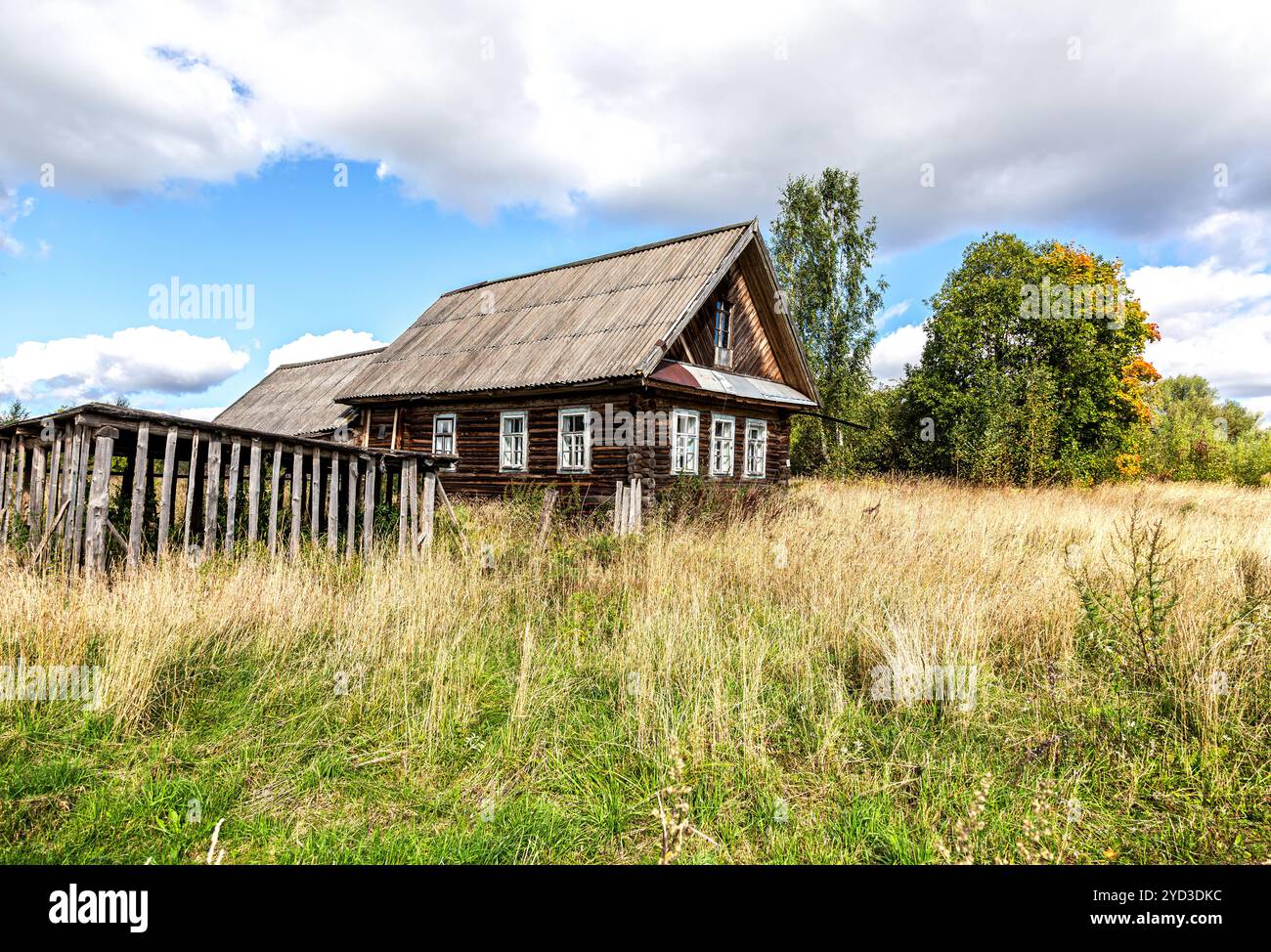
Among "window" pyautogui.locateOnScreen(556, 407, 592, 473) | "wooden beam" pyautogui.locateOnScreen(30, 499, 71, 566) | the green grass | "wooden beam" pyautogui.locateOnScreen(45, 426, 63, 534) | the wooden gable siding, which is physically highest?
the wooden gable siding

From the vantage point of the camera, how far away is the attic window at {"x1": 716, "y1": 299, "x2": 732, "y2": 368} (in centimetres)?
1631

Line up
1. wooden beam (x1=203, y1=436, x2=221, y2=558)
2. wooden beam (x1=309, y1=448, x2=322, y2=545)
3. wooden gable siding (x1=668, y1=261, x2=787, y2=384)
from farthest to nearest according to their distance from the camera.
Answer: wooden gable siding (x1=668, y1=261, x2=787, y2=384)
wooden beam (x1=309, y1=448, x2=322, y2=545)
wooden beam (x1=203, y1=436, x2=221, y2=558)

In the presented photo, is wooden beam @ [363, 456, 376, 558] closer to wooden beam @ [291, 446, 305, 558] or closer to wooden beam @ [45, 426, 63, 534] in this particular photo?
wooden beam @ [291, 446, 305, 558]

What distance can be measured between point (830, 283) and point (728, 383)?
14.4 metres

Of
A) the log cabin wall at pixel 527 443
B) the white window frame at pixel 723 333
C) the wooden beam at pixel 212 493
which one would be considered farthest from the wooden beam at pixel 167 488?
the white window frame at pixel 723 333

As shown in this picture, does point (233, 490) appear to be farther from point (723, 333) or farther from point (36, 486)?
point (723, 333)

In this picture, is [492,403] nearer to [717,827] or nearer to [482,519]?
[482,519]

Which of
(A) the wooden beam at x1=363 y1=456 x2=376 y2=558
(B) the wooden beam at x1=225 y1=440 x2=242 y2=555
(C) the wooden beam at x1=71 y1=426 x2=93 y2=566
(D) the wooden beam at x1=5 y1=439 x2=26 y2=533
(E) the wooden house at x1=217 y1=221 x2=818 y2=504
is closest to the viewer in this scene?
(C) the wooden beam at x1=71 y1=426 x2=93 y2=566

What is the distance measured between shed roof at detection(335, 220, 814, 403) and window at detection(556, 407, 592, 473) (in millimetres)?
975

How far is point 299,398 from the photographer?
27.0 meters

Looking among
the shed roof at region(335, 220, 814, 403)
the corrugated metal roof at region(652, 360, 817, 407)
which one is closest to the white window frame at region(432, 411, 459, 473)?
the shed roof at region(335, 220, 814, 403)
